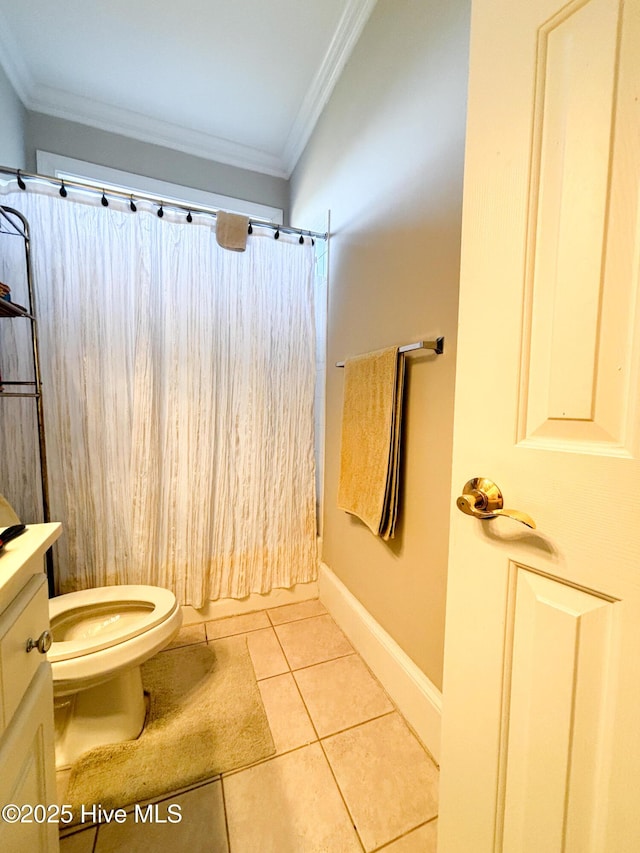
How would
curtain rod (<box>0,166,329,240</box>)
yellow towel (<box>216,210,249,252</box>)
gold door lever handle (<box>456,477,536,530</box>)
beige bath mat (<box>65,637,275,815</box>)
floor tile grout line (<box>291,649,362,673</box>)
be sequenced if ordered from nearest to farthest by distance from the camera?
1. gold door lever handle (<box>456,477,536,530</box>)
2. beige bath mat (<box>65,637,275,815</box>)
3. curtain rod (<box>0,166,329,240</box>)
4. floor tile grout line (<box>291,649,362,673</box>)
5. yellow towel (<box>216,210,249,252</box>)

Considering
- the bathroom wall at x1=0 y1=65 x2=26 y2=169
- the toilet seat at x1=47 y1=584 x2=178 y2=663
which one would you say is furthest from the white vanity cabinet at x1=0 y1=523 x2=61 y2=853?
the bathroom wall at x1=0 y1=65 x2=26 y2=169

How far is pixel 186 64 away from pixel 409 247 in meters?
1.48

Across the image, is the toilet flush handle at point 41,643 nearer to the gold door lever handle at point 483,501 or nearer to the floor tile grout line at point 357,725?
the gold door lever handle at point 483,501

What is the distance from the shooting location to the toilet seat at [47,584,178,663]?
1178 millimetres

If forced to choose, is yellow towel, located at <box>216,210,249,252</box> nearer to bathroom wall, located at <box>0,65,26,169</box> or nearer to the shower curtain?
the shower curtain

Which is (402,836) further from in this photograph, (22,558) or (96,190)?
(96,190)

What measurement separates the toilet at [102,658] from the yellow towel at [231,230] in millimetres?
1572

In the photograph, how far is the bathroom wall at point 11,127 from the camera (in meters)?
1.45

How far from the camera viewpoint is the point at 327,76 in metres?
1.58

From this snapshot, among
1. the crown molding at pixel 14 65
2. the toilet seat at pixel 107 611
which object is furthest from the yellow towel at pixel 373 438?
the crown molding at pixel 14 65

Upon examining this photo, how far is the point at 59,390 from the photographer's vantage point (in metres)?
1.41

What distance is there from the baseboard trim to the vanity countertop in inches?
45.7

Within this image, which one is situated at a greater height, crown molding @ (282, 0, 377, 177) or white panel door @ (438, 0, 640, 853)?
crown molding @ (282, 0, 377, 177)

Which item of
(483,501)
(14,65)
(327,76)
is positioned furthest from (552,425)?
(14,65)
